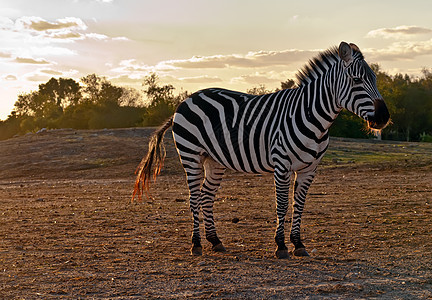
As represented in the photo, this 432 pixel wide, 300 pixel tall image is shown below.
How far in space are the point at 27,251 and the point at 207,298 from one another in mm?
3301

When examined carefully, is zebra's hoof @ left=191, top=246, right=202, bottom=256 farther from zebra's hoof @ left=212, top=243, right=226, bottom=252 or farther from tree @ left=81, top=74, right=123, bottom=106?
tree @ left=81, top=74, right=123, bottom=106

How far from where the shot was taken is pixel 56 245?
776 centimetres

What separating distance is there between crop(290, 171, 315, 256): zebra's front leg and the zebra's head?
3.27ft

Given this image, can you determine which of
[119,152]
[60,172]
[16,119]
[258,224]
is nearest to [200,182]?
[258,224]

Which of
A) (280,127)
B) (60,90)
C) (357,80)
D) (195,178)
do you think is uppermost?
(60,90)

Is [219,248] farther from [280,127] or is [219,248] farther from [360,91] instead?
[360,91]

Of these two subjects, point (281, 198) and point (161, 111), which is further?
point (161, 111)

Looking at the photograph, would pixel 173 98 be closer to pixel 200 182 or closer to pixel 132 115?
pixel 132 115

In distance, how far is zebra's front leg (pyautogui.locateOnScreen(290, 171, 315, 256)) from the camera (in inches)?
271

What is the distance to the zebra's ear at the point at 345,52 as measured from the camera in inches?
256

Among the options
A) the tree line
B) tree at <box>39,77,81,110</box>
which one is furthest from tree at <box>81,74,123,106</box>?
tree at <box>39,77,81,110</box>

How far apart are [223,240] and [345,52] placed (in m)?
3.16

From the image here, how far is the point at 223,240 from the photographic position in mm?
7957

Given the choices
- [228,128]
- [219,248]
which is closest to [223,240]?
[219,248]
